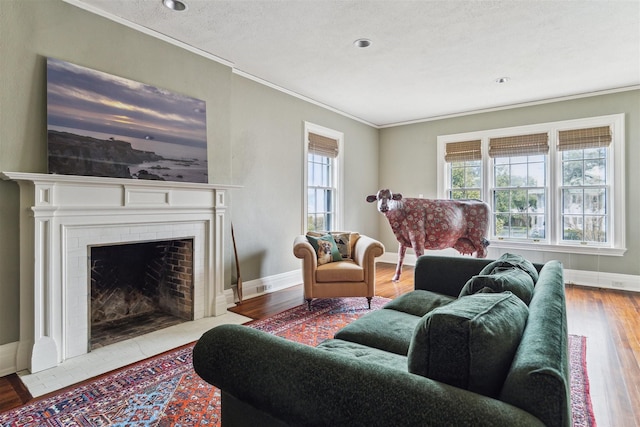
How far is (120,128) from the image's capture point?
290 centimetres

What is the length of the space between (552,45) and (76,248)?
4604 mm

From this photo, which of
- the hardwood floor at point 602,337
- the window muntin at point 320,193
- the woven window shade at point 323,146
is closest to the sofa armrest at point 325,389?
the hardwood floor at point 602,337

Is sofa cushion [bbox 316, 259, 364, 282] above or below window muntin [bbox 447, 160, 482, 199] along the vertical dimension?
below

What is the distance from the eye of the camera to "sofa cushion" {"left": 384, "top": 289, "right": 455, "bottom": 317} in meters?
2.30

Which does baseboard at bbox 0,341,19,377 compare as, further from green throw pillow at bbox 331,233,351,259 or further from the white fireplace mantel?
green throw pillow at bbox 331,233,351,259

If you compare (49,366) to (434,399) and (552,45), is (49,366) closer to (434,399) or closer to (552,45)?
(434,399)

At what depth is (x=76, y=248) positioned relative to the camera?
8.57ft

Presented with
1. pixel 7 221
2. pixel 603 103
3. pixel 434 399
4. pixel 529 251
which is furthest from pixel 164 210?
pixel 603 103

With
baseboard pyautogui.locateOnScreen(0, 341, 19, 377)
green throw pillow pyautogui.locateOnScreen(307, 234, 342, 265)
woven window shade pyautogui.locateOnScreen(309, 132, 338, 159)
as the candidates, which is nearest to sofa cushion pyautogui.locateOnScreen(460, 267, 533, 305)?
green throw pillow pyautogui.locateOnScreen(307, 234, 342, 265)

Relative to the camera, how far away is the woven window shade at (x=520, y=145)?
516 centimetres

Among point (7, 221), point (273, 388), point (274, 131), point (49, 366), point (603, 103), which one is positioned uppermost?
point (603, 103)

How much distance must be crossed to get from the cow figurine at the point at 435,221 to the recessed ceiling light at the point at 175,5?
3127 millimetres

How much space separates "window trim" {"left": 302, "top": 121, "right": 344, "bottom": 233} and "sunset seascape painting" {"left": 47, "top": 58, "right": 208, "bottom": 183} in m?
1.80

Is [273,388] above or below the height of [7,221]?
below
